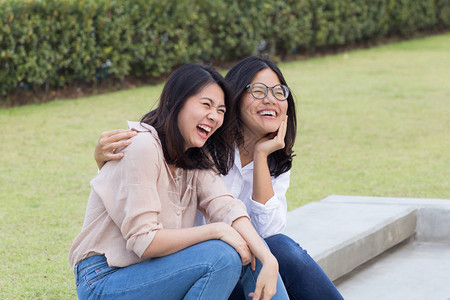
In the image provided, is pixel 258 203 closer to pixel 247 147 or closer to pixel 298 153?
pixel 247 147

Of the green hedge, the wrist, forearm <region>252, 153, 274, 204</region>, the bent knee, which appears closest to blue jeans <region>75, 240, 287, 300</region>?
the bent knee

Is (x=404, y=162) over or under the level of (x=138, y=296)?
under

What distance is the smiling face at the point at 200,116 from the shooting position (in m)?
2.84

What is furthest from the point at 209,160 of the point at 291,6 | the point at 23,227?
the point at 291,6

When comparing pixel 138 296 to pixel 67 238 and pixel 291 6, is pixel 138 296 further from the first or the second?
pixel 291 6

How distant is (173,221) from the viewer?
2.80 m

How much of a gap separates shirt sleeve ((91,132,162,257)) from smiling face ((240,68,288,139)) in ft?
2.53

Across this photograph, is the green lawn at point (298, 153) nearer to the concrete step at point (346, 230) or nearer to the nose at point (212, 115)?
the concrete step at point (346, 230)

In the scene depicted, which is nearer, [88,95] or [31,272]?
[31,272]

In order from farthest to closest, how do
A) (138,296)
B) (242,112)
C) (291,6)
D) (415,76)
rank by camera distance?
(291,6), (415,76), (242,112), (138,296)

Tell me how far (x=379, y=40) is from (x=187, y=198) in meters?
14.2

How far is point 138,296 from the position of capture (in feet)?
8.46

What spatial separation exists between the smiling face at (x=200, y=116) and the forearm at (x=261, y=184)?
1.39 ft

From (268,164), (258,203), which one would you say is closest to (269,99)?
(268,164)
